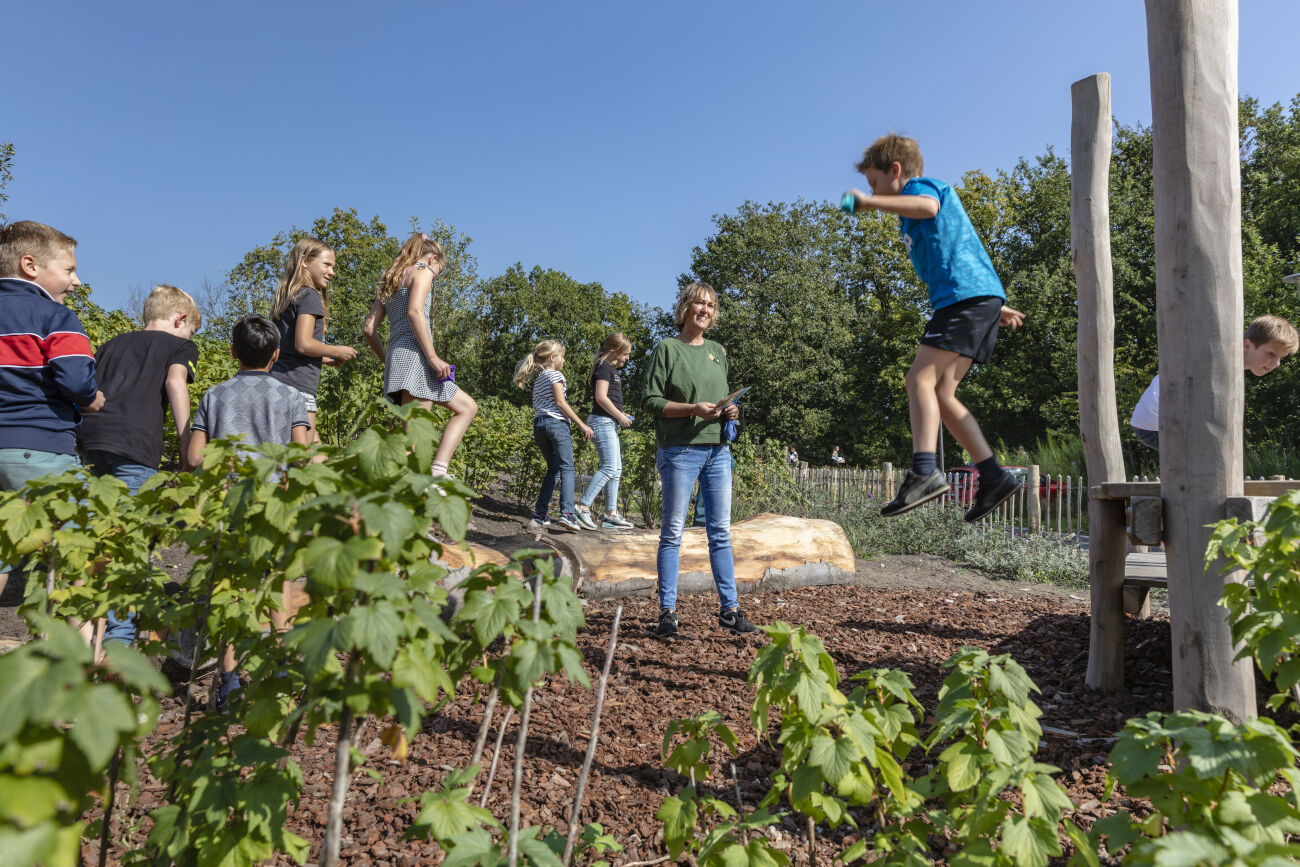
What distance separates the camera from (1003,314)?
3.54 m

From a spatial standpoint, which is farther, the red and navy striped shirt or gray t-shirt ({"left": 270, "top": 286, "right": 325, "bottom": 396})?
gray t-shirt ({"left": 270, "top": 286, "right": 325, "bottom": 396})

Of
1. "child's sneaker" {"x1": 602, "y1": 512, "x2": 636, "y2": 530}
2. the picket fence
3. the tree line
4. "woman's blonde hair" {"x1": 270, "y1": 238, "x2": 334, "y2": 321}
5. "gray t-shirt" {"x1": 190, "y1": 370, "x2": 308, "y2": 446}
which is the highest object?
the tree line

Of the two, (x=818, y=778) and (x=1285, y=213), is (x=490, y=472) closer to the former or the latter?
(x=818, y=778)

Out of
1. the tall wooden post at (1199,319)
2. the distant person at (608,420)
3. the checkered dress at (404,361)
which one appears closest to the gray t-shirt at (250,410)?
the checkered dress at (404,361)

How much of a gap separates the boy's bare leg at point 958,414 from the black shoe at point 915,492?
186mm

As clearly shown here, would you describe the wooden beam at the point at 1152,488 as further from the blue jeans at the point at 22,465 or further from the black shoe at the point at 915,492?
the blue jeans at the point at 22,465

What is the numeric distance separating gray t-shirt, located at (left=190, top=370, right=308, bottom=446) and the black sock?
304 centimetres

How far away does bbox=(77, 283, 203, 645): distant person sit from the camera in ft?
11.5

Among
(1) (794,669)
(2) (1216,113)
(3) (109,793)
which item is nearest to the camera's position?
(3) (109,793)

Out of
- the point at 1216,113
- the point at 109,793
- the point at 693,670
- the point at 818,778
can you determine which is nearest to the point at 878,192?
the point at 1216,113

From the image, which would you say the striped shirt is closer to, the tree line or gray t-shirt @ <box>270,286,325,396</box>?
gray t-shirt @ <box>270,286,325,396</box>

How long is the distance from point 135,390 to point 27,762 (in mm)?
3384

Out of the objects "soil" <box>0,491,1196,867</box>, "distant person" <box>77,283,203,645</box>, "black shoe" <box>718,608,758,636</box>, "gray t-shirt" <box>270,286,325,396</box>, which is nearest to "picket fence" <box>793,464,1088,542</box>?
→ "soil" <box>0,491,1196,867</box>

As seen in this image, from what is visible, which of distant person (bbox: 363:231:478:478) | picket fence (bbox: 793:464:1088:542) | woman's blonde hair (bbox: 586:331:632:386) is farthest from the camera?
picket fence (bbox: 793:464:1088:542)
